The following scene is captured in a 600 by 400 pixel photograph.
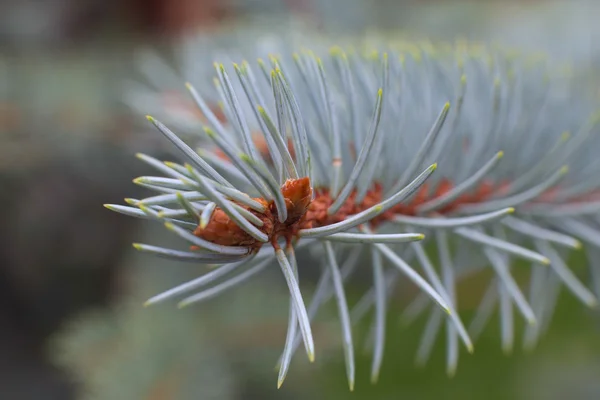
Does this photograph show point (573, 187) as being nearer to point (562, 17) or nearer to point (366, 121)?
point (366, 121)

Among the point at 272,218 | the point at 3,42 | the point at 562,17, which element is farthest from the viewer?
the point at 3,42

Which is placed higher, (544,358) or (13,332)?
(13,332)

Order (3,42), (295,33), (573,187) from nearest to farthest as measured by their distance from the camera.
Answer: (573,187)
(295,33)
(3,42)

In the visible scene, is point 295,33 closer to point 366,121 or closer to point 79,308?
point 366,121

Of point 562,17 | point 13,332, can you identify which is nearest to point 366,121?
point 562,17

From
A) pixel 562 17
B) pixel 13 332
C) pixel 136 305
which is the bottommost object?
pixel 13 332

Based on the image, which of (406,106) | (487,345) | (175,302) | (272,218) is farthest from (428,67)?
(487,345)

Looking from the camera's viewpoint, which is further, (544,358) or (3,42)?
(544,358)
